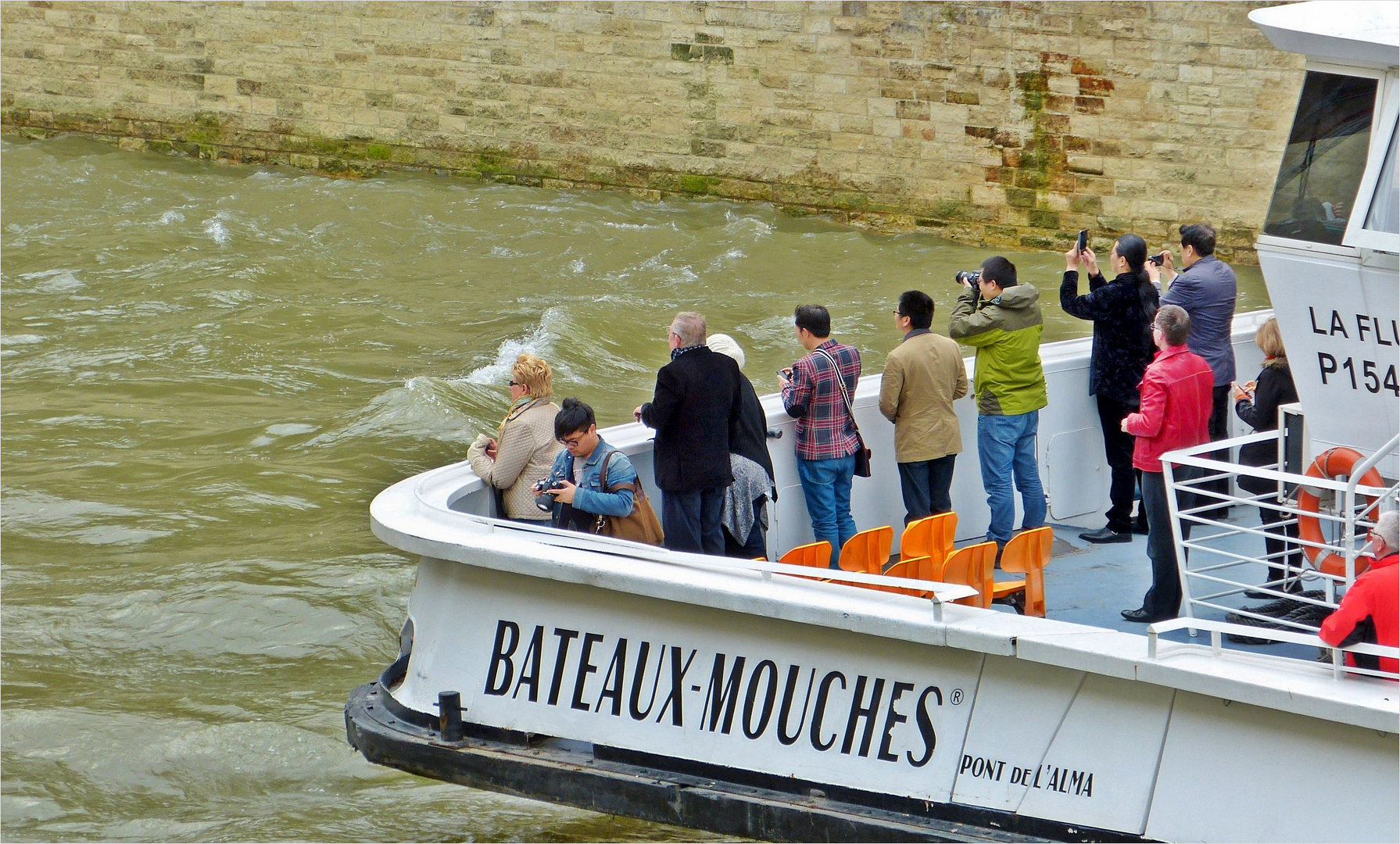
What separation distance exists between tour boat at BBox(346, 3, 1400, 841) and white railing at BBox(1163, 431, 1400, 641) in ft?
0.09

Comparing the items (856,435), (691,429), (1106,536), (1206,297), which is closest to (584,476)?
(691,429)

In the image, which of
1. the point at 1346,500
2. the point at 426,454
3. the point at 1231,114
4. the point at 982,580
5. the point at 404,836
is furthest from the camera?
the point at 1231,114

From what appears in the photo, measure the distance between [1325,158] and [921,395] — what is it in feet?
7.12

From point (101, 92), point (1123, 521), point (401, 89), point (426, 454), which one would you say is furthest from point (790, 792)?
point (101, 92)

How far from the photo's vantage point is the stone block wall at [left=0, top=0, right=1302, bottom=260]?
17.9m

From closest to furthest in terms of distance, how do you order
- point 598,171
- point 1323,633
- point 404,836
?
point 1323,633 → point 404,836 → point 598,171

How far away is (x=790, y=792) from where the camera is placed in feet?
16.1

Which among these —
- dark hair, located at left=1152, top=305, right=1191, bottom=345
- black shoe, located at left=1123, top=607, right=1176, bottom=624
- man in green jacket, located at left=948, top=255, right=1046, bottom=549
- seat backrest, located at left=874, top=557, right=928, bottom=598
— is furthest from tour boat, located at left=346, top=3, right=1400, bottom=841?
man in green jacket, located at left=948, top=255, right=1046, bottom=549

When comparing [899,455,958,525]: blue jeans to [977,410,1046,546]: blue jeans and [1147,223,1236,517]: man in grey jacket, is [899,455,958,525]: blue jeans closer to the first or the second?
[977,410,1046,546]: blue jeans

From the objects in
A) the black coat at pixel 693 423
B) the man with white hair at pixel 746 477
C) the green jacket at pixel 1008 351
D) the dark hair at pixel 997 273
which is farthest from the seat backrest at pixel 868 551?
the dark hair at pixel 997 273

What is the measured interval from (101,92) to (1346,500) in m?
24.5

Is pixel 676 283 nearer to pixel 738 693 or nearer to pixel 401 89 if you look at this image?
pixel 401 89

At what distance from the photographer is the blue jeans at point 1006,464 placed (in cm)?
661

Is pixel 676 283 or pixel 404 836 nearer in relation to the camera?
pixel 404 836
